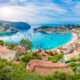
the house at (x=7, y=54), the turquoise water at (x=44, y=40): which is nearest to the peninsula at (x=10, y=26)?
the turquoise water at (x=44, y=40)

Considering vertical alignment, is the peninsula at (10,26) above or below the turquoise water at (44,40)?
above

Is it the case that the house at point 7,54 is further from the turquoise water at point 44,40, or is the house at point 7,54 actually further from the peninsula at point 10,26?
the peninsula at point 10,26

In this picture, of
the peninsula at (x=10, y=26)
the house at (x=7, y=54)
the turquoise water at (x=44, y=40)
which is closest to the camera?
the house at (x=7, y=54)

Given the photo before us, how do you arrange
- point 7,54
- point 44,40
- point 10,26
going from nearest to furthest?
point 7,54 → point 44,40 → point 10,26

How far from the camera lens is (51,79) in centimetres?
237

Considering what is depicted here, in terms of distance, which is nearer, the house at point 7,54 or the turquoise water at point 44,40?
the house at point 7,54

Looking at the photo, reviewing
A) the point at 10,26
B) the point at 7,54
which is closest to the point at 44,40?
the point at 7,54

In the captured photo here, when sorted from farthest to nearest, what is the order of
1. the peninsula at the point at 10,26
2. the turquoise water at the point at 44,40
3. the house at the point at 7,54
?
the peninsula at the point at 10,26 → the turquoise water at the point at 44,40 → the house at the point at 7,54

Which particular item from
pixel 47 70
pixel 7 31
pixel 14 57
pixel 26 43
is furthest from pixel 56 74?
pixel 7 31

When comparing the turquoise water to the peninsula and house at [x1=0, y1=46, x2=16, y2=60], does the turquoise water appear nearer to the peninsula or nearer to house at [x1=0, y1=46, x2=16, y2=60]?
the peninsula

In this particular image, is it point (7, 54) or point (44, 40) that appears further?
point (44, 40)

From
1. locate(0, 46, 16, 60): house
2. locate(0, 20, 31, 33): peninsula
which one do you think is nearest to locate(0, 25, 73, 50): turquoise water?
locate(0, 20, 31, 33): peninsula

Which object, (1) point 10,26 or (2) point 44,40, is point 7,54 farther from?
(1) point 10,26

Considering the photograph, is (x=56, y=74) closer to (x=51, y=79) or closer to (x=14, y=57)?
(x=51, y=79)
